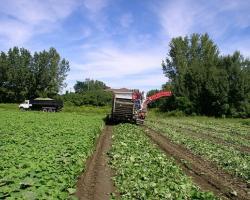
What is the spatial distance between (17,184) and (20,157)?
3927 mm

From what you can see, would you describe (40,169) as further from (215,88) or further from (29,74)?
(29,74)

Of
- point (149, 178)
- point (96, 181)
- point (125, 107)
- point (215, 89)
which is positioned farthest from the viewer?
point (215, 89)


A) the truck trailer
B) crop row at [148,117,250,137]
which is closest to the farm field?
crop row at [148,117,250,137]

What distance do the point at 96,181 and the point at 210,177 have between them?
3952mm

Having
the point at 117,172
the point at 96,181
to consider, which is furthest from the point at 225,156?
the point at 96,181

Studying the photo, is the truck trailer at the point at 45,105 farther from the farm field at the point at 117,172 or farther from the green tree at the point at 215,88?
the farm field at the point at 117,172

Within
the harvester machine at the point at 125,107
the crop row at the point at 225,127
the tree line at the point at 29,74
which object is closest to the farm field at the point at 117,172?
the crop row at the point at 225,127

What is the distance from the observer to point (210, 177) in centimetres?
1409

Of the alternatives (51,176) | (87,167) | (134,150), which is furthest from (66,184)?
(134,150)

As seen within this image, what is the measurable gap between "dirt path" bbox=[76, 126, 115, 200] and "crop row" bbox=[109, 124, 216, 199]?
297 mm

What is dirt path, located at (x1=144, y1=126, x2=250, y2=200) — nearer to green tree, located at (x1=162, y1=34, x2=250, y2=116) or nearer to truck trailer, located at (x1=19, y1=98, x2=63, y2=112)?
green tree, located at (x1=162, y1=34, x2=250, y2=116)

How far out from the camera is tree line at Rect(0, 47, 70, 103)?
103 m

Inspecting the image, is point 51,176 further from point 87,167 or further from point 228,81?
point 228,81

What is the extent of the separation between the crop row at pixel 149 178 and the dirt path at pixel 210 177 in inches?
19.4
